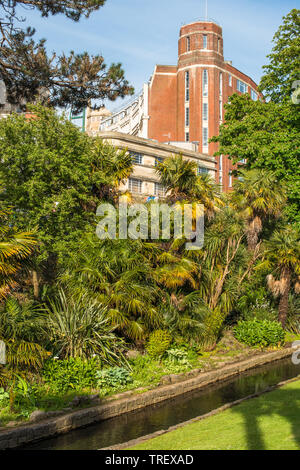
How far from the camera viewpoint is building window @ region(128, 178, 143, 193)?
42.7 m

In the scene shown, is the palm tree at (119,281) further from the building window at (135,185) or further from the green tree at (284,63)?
the building window at (135,185)

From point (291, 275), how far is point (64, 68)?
13776 millimetres

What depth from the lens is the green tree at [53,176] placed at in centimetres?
1955

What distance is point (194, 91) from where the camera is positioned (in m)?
73.7

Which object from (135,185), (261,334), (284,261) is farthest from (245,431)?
(135,185)

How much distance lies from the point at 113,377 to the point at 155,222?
6.98 m

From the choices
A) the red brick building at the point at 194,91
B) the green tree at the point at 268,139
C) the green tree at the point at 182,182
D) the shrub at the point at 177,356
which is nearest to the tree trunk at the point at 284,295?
the green tree at the point at 268,139

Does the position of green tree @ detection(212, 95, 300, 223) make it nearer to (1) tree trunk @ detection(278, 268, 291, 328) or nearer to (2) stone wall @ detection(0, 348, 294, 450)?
(1) tree trunk @ detection(278, 268, 291, 328)

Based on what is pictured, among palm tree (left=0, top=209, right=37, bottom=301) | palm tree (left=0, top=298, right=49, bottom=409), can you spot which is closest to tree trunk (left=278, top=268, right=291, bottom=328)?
palm tree (left=0, top=298, right=49, bottom=409)

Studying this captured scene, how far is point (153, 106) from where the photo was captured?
249 ft

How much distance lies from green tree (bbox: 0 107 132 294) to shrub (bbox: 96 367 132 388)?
6221 mm

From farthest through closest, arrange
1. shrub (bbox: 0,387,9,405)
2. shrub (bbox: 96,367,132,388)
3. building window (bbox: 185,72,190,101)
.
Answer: building window (bbox: 185,72,190,101) → shrub (bbox: 96,367,132,388) → shrub (bbox: 0,387,9,405)

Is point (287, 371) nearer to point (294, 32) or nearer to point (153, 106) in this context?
point (294, 32)

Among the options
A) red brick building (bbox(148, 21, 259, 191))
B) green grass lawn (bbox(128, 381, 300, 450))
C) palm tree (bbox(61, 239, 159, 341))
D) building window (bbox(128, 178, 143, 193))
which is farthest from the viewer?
red brick building (bbox(148, 21, 259, 191))
